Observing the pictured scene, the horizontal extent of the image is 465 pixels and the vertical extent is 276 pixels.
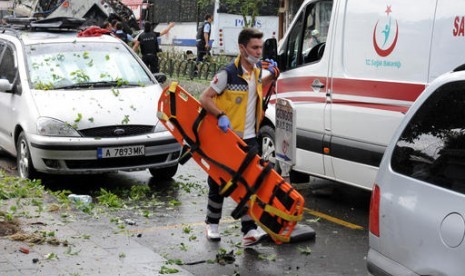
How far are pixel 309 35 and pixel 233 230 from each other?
274 centimetres

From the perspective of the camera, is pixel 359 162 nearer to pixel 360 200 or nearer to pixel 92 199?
pixel 360 200

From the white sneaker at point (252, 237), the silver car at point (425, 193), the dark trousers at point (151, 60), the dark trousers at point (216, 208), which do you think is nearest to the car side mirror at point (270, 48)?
the dark trousers at point (216, 208)

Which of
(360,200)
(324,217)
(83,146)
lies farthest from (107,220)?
(360,200)

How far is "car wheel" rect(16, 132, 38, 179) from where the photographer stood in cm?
938

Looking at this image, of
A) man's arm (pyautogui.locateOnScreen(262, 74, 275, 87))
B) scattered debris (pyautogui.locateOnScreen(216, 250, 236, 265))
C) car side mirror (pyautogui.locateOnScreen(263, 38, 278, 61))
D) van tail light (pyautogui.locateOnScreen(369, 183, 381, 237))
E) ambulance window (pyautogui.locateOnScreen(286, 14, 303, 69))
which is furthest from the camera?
ambulance window (pyautogui.locateOnScreen(286, 14, 303, 69))

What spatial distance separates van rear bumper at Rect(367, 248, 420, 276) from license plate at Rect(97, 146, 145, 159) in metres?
4.82

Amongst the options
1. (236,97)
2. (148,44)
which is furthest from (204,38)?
(236,97)

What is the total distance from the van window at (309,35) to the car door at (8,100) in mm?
3517

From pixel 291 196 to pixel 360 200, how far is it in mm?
2938

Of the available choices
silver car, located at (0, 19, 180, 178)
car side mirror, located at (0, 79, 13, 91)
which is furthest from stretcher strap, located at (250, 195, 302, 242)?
car side mirror, located at (0, 79, 13, 91)

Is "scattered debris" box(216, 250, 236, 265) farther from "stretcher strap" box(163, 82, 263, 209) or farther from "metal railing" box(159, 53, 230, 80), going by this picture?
"metal railing" box(159, 53, 230, 80)

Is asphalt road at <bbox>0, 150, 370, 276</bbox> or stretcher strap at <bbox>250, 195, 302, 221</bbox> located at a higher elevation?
stretcher strap at <bbox>250, 195, 302, 221</bbox>

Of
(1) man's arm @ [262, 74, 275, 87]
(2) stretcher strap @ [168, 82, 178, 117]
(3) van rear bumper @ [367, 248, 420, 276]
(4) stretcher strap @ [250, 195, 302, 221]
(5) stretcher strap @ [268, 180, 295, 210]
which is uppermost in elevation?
(1) man's arm @ [262, 74, 275, 87]

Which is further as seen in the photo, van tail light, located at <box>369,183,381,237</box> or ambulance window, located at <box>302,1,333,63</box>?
ambulance window, located at <box>302,1,333,63</box>
